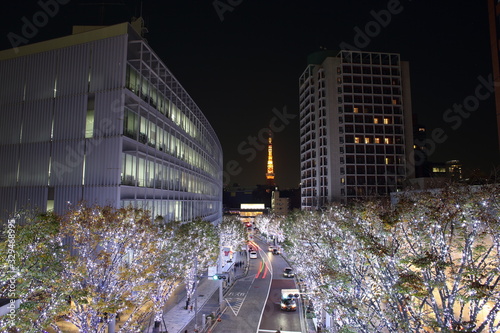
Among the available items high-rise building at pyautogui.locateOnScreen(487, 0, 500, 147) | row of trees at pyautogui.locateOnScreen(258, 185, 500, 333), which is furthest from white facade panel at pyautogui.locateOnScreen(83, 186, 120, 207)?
high-rise building at pyautogui.locateOnScreen(487, 0, 500, 147)

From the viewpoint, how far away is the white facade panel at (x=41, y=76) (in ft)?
88.5

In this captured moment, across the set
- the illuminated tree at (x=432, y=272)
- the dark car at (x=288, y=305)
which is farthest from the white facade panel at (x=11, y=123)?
the illuminated tree at (x=432, y=272)

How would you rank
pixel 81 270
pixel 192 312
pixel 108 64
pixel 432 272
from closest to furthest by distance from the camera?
pixel 432 272 → pixel 81 270 → pixel 108 64 → pixel 192 312

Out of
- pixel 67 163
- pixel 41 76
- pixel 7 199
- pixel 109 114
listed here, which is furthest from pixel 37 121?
pixel 109 114

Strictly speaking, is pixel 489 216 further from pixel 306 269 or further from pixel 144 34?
pixel 144 34

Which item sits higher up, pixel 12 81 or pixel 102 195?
pixel 12 81

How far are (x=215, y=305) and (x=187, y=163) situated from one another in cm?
1863

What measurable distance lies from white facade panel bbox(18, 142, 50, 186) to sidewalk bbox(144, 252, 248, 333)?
14705mm

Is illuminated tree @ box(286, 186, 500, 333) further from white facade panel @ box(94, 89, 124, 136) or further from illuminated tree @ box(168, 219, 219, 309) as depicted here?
white facade panel @ box(94, 89, 124, 136)

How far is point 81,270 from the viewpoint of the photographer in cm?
1436

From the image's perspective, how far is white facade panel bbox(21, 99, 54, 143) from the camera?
26.7 metres

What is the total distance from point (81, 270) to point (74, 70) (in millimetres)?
18659

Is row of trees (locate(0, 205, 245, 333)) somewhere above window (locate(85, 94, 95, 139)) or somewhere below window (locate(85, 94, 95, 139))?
below

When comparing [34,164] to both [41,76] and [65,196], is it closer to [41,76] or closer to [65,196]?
[65,196]
